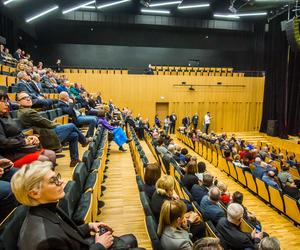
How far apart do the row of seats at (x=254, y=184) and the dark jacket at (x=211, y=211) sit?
6.09 ft

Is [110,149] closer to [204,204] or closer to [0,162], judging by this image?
[204,204]

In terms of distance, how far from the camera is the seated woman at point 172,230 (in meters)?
1.69

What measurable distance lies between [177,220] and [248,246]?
0.93 m

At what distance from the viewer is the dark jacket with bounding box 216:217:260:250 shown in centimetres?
226

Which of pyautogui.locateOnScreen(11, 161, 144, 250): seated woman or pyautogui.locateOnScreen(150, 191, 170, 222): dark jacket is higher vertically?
pyautogui.locateOnScreen(11, 161, 144, 250): seated woman

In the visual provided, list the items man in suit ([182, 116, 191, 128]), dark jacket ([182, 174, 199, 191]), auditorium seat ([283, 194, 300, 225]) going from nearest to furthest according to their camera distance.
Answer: dark jacket ([182, 174, 199, 191]), auditorium seat ([283, 194, 300, 225]), man in suit ([182, 116, 191, 128])

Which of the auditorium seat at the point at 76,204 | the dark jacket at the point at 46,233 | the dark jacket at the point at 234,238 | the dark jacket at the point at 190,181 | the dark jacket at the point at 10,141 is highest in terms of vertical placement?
the dark jacket at the point at 10,141

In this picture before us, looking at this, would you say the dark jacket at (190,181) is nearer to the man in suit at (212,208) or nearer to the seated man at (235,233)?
the man in suit at (212,208)

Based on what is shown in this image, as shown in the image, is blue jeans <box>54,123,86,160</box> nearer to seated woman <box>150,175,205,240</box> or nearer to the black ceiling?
seated woman <box>150,175,205,240</box>

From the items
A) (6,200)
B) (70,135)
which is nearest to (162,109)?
(70,135)

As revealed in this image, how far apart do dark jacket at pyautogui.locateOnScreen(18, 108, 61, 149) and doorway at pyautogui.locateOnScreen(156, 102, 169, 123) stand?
10.9 metres

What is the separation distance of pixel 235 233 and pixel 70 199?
149cm

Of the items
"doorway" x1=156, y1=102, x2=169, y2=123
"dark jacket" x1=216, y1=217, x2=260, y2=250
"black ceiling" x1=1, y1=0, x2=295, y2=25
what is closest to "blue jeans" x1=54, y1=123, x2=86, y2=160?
"dark jacket" x1=216, y1=217, x2=260, y2=250

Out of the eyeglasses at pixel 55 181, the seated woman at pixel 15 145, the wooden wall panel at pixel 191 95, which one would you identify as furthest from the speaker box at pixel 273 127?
the eyeglasses at pixel 55 181
